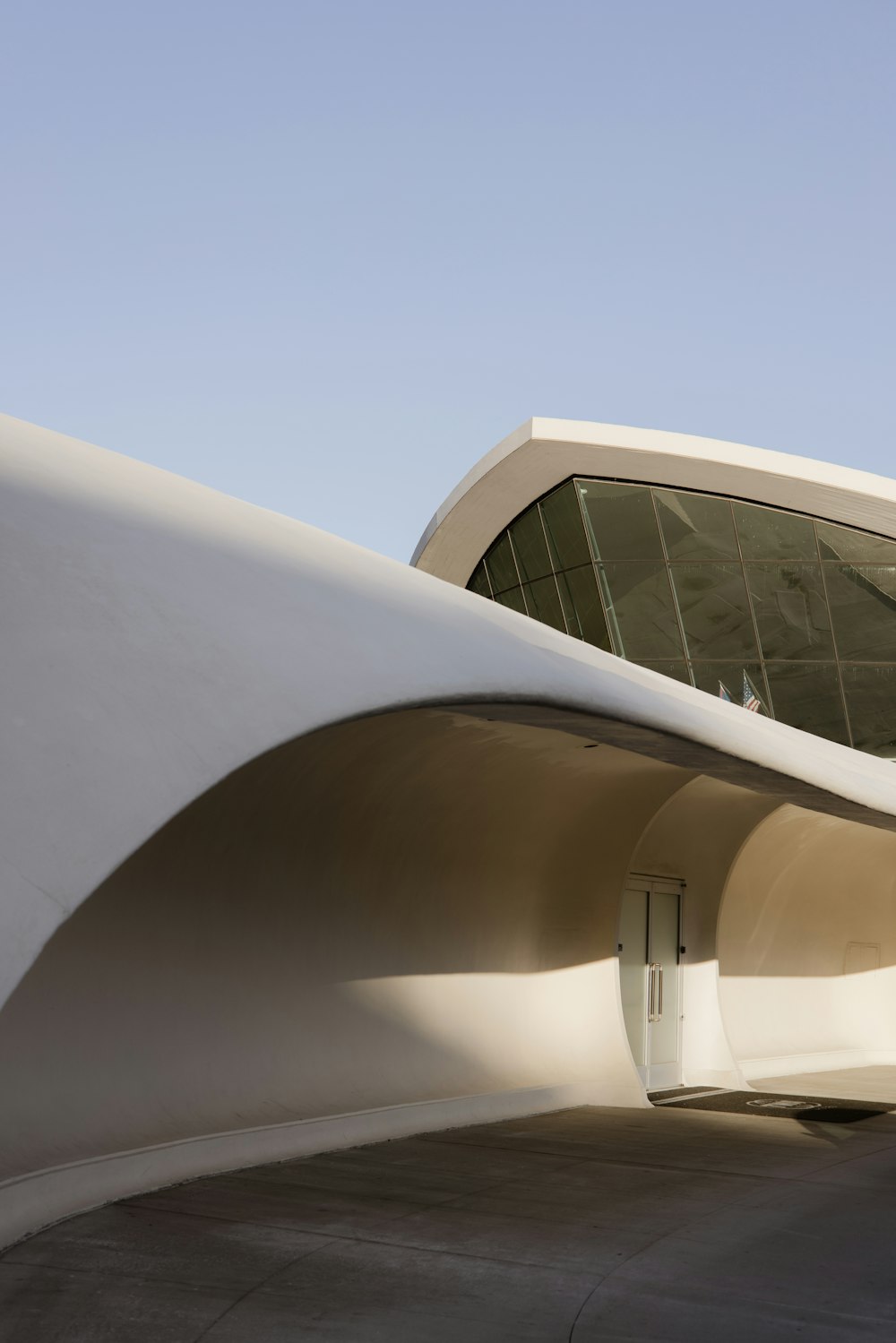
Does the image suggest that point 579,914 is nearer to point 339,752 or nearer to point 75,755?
point 339,752

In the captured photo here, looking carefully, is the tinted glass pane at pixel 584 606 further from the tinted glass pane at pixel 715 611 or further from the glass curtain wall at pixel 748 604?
the tinted glass pane at pixel 715 611

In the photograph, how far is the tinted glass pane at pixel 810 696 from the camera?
2681 centimetres

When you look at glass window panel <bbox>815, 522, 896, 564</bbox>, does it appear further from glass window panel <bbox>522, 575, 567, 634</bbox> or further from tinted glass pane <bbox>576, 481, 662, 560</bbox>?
glass window panel <bbox>522, 575, 567, 634</bbox>

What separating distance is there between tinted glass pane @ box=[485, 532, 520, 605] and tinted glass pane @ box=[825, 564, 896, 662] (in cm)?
775

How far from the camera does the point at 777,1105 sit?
578 inches

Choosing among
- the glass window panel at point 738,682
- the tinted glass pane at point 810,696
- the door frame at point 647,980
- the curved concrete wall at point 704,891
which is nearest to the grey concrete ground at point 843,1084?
the curved concrete wall at point 704,891

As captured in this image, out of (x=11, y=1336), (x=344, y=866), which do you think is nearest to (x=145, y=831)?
(x=11, y=1336)

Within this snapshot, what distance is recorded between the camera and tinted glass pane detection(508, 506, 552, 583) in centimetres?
3047

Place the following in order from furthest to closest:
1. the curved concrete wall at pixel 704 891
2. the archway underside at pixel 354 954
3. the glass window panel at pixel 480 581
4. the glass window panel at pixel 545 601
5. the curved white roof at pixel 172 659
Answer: the glass window panel at pixel 480 581, the glass window panel at pixel 545 601, the curved concrete wall at pixel 704 891, the archway underside at pixel 354 954, the curved white roof at pixel 172 659

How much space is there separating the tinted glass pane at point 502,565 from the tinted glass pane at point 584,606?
270cm

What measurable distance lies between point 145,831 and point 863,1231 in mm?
5382

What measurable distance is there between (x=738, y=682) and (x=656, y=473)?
183 inches

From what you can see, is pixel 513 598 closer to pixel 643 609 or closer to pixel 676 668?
pixel 643 609

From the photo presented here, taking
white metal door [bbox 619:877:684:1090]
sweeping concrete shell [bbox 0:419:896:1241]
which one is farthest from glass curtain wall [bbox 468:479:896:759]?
sweeping concrete shell [bbox 0:419:896:1241]
